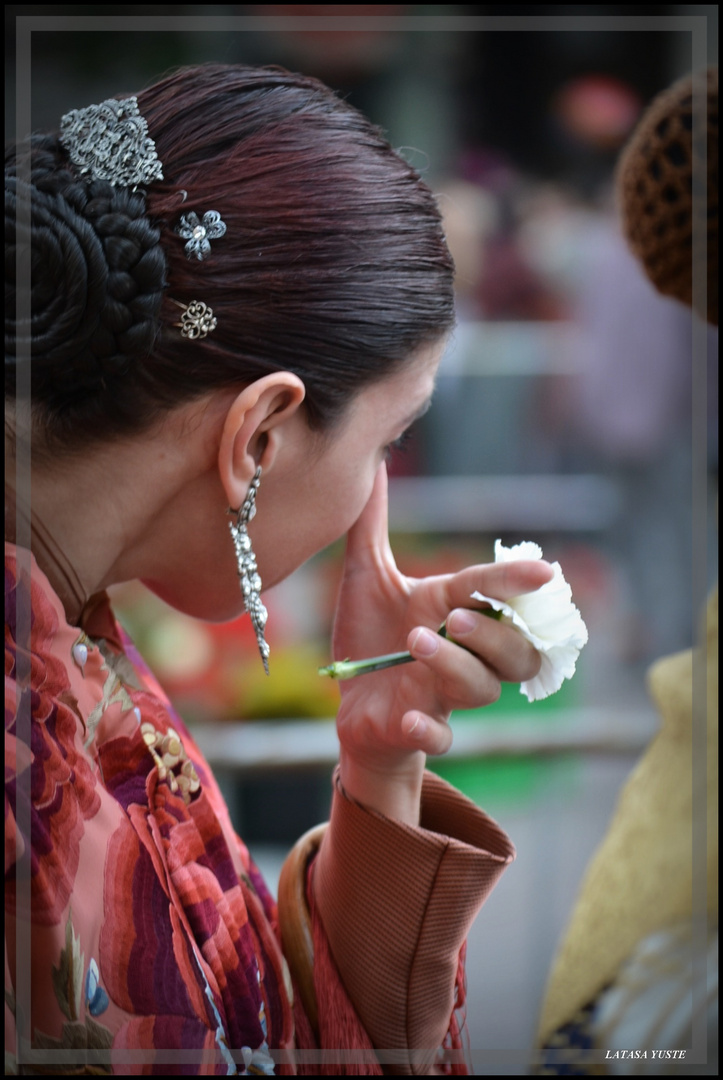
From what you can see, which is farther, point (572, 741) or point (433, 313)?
point (572, 741)

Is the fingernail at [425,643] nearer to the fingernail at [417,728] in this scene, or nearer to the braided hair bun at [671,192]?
the fingernail at [417,728]

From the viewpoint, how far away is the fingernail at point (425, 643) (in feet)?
2.08

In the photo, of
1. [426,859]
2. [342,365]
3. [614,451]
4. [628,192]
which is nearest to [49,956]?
[426,859]

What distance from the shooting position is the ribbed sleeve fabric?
0.72 meters

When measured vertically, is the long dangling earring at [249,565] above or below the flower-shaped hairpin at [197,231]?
below

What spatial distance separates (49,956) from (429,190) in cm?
57

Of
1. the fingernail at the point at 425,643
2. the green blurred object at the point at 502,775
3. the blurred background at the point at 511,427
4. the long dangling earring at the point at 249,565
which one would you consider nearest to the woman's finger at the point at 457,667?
the fingernail at the point at 425,643

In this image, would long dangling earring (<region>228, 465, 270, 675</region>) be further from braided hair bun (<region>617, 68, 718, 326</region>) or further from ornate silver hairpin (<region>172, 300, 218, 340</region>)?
braided hair bun (<region>617, 68, 718, 326</region>)

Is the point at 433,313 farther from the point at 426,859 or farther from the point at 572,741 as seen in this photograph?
the point at 572,741

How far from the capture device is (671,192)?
2.54 feet

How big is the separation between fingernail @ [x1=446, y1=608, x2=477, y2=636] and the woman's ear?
0.17 m

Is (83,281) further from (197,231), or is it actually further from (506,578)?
(506,578)

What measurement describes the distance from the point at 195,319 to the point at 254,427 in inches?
3.2

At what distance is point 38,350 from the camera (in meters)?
0.60
